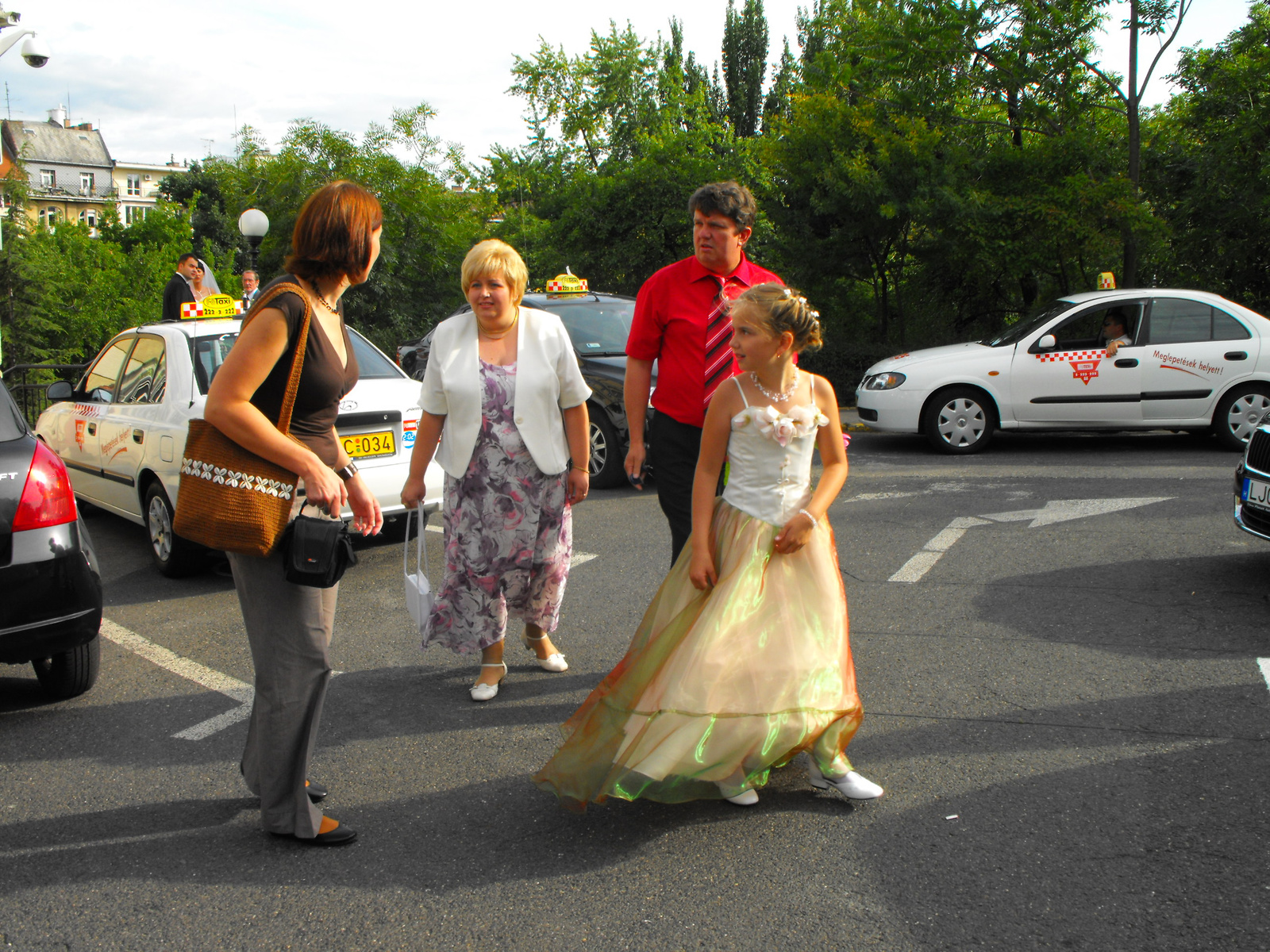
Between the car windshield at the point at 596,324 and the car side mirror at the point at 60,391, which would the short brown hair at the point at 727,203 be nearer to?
the car side mirror at the point at 60,391

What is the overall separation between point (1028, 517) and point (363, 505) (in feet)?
18.1

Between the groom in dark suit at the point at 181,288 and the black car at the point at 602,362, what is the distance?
215cm

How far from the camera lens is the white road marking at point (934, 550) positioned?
5.89 m

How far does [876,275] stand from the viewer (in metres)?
16.0

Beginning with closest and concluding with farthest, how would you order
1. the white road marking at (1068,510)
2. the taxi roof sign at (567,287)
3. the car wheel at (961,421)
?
1. the white road marking at (1068,510)
2. the car wheel at (961,421)
3. the taxi roof sign at (567,287)

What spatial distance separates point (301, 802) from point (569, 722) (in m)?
0.88

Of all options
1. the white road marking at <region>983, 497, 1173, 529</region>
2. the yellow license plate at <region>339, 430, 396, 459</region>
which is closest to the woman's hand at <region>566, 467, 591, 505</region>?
the yellow license plate at <region>339, 430, 396, 459</region>

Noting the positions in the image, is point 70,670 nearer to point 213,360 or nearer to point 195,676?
point 195,676

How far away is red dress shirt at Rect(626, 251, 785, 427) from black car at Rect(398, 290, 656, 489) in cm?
389

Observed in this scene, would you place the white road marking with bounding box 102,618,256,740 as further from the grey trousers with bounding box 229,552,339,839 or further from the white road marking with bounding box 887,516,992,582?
the white road marking with bounding box 887,516,992,582

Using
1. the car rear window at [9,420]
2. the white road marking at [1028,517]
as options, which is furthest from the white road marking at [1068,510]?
the car rear window at [9,420]

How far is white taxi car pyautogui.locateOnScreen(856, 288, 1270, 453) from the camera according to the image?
974cm

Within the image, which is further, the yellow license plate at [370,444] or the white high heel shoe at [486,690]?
the yellow license plate at [370,444]

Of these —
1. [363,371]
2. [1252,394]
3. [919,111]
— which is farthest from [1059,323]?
[363,371]
